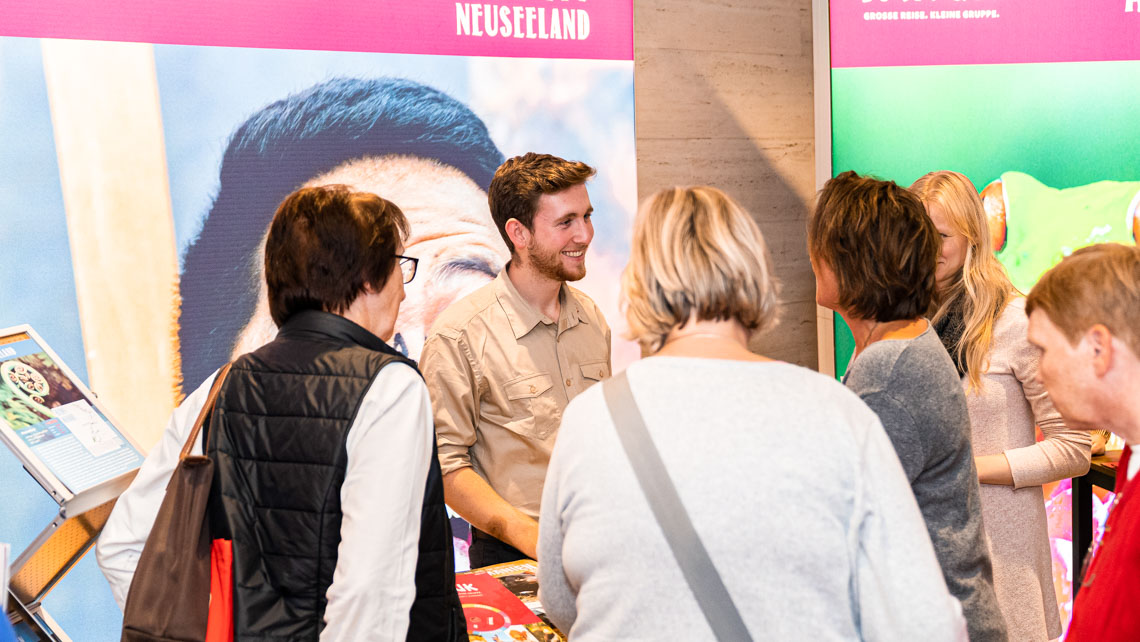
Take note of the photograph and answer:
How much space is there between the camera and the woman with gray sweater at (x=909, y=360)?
157 centimetres

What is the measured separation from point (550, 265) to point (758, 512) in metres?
1.47

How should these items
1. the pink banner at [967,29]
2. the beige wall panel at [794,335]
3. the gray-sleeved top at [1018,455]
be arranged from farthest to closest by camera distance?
the beige wall panel at [794,335] → the pink banner at [967,29] → the gray-sleeved top at [1018,455]

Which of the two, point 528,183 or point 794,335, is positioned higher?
point 528,183

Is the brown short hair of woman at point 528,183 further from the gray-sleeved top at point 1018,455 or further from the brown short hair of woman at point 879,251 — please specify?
the gray-sleeved top at point 1018,455

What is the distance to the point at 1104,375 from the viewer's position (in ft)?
4.34

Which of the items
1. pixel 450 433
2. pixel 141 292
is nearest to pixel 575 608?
pixel 450 433

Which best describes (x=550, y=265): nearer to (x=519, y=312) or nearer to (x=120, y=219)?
(x=519, y=312)

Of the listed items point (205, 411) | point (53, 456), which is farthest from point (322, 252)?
point (53, 456)

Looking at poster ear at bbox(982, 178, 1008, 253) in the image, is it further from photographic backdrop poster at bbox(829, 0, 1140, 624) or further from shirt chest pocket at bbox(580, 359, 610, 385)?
shirt chest pocket at bbox(580, 359, 610, 385)

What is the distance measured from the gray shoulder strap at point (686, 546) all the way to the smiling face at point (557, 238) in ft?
4.55

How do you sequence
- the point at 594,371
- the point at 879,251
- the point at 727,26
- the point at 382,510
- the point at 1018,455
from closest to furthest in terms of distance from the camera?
the point at 382,510
the point at 879,251
the point at 1018,455
the point at 594,371
the point at 727,26

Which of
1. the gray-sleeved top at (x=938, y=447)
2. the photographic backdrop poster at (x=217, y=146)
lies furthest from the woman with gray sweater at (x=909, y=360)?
the photographic backdrop poster at (x=217, y=146)

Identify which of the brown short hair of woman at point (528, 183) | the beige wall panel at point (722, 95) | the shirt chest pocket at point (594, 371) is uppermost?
the beige wall panel at point (722, 95)

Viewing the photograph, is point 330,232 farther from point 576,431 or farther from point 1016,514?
point 1016,514
